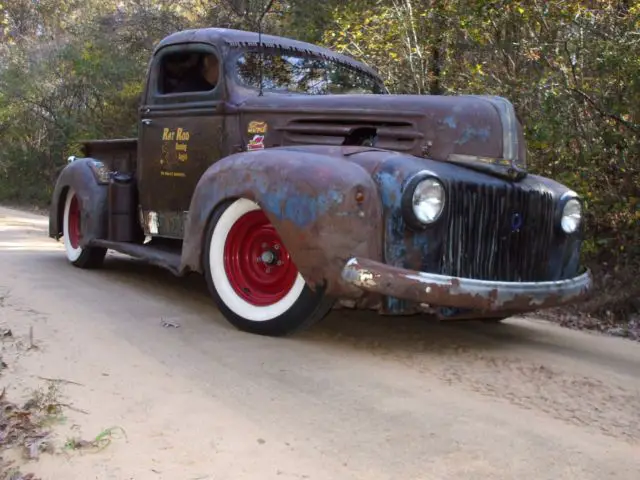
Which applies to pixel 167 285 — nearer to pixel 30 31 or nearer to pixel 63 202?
pixel 63 202

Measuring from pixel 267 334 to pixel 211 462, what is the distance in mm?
1712

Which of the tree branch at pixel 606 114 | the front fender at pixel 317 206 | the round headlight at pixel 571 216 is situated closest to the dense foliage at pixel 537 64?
the tree branch at pixel 606 114

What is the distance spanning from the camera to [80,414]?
2.89 metres

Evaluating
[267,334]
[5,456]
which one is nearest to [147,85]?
[267,334]

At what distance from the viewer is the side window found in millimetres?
5355

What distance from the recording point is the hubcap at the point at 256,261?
14.3ft

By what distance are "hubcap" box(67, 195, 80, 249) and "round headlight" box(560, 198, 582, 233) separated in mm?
4567

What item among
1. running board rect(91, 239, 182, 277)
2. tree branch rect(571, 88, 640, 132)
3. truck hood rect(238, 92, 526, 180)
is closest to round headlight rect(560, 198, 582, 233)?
truck hood rect(238, 92, 526, 180)

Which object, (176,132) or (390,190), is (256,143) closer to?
(176,132)

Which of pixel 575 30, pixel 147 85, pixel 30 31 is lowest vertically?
pixel 147 85

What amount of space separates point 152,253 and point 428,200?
2528 millimetres

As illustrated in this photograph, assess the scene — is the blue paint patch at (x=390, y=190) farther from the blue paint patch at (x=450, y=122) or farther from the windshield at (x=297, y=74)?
the windshield at (x=297, y=74)

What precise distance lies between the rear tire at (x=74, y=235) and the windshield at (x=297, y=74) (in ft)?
7.56

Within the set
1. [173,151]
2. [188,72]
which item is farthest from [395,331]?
[188,72]
